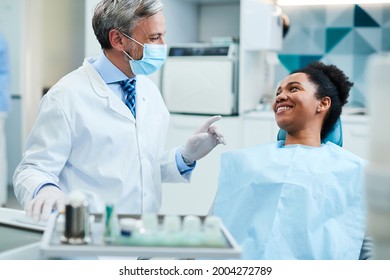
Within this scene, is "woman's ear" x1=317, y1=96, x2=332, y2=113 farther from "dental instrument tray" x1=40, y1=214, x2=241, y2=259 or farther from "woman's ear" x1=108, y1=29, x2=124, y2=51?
"dental instrument tray" x1=40, y1=214, x2=241, y2=259

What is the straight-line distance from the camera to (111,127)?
5.62 feet

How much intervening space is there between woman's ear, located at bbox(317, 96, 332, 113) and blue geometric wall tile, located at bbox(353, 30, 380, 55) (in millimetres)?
2083

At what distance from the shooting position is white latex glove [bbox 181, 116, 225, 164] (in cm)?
181

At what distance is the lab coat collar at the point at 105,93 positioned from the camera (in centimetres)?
173

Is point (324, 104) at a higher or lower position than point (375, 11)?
lower

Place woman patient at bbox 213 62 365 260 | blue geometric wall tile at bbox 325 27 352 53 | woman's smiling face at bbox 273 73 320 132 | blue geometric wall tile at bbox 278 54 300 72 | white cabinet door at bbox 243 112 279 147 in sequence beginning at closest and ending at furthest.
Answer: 1. woman patient at bbox 213 62 365 260
2. woman's smiling face at bbox 273 73 320 132
3. white cabinet door at bbox 243 112 279 147
4. blue geometric wall tile at bbox 325 27 352 53
5. blue geometric wall tile at bbox 278 54 300 72

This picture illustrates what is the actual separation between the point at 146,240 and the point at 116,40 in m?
1.08

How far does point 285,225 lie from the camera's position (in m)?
1.62

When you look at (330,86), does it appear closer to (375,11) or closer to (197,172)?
(197,172)

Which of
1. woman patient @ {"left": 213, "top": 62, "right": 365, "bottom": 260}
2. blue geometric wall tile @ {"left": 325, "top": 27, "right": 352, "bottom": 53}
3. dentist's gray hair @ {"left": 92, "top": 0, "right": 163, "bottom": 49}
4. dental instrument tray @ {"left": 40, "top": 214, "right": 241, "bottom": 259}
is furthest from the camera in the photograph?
blue geometric wall tile @ {"left": 325, "top": 27, "right": 352, "bottom": 53}

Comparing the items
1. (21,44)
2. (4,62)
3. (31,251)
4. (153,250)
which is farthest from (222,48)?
(153,250)

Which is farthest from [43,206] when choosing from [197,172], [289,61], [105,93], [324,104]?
[289,61]

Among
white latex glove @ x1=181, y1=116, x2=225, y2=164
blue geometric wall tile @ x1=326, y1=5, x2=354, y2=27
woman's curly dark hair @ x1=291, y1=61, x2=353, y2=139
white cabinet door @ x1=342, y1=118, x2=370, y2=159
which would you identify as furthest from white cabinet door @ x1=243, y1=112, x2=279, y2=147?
white latex glove @ x1=181, y1=116, x2=225, y2=164
